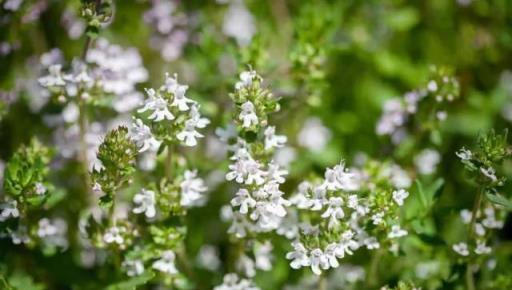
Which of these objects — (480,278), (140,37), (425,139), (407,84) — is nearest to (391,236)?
(480,278)

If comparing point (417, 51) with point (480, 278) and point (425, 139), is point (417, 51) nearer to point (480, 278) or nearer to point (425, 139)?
point (425, 139)

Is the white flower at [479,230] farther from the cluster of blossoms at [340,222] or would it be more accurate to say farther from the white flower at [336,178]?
the white flower at [336,178]

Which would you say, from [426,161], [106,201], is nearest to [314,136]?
[426,161]

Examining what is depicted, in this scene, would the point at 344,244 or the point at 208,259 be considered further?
the point at 208,259

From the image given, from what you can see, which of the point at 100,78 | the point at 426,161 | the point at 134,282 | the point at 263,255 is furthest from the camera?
the point at 426,161

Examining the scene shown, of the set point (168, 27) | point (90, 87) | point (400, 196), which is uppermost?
point (168, 27)

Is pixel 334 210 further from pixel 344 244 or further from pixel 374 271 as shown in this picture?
pixel 374 271
